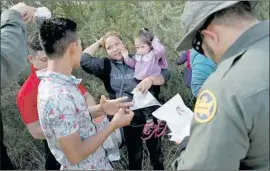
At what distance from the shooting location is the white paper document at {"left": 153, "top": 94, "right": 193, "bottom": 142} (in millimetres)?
2314

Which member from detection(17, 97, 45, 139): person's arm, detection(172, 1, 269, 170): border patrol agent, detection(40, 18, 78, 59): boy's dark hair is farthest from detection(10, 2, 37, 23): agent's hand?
detection(17, 97, 45, 139): person's arm

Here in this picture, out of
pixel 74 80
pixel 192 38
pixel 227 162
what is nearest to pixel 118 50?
pixel 74 80

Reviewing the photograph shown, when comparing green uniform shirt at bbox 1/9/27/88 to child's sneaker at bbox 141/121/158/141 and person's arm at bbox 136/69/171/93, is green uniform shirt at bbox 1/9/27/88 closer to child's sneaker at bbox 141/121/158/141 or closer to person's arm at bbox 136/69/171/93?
person's arm at bbox 136/69/171/93

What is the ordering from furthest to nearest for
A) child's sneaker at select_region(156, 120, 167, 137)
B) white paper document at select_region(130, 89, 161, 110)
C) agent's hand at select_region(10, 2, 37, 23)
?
child's sneaker at select_region(156, 120, 167, 137) < white paper document at select_region(130, 89, 161, 110) < agent's hand at select_region(10, 2, 37, 23)

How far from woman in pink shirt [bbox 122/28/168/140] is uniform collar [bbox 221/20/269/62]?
201 cm

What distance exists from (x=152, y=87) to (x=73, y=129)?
1534 mm

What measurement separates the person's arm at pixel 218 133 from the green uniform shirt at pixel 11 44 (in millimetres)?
705

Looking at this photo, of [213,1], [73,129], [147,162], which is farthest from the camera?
[147,162]

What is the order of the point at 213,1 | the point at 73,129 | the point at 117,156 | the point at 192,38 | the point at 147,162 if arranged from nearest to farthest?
the point at 213,1 → the point at 192,38 → the point at 73,129 → the point at 117,156 → the point at 147,162

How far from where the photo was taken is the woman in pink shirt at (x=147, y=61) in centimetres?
338

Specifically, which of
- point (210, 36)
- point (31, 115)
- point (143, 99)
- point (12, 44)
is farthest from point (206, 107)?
point (143, 99)

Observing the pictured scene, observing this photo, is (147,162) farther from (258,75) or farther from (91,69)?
(258,75)

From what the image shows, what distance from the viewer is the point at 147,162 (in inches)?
151

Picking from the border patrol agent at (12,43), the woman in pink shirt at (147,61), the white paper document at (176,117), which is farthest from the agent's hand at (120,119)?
the woman in pink shirt at (147,61)
